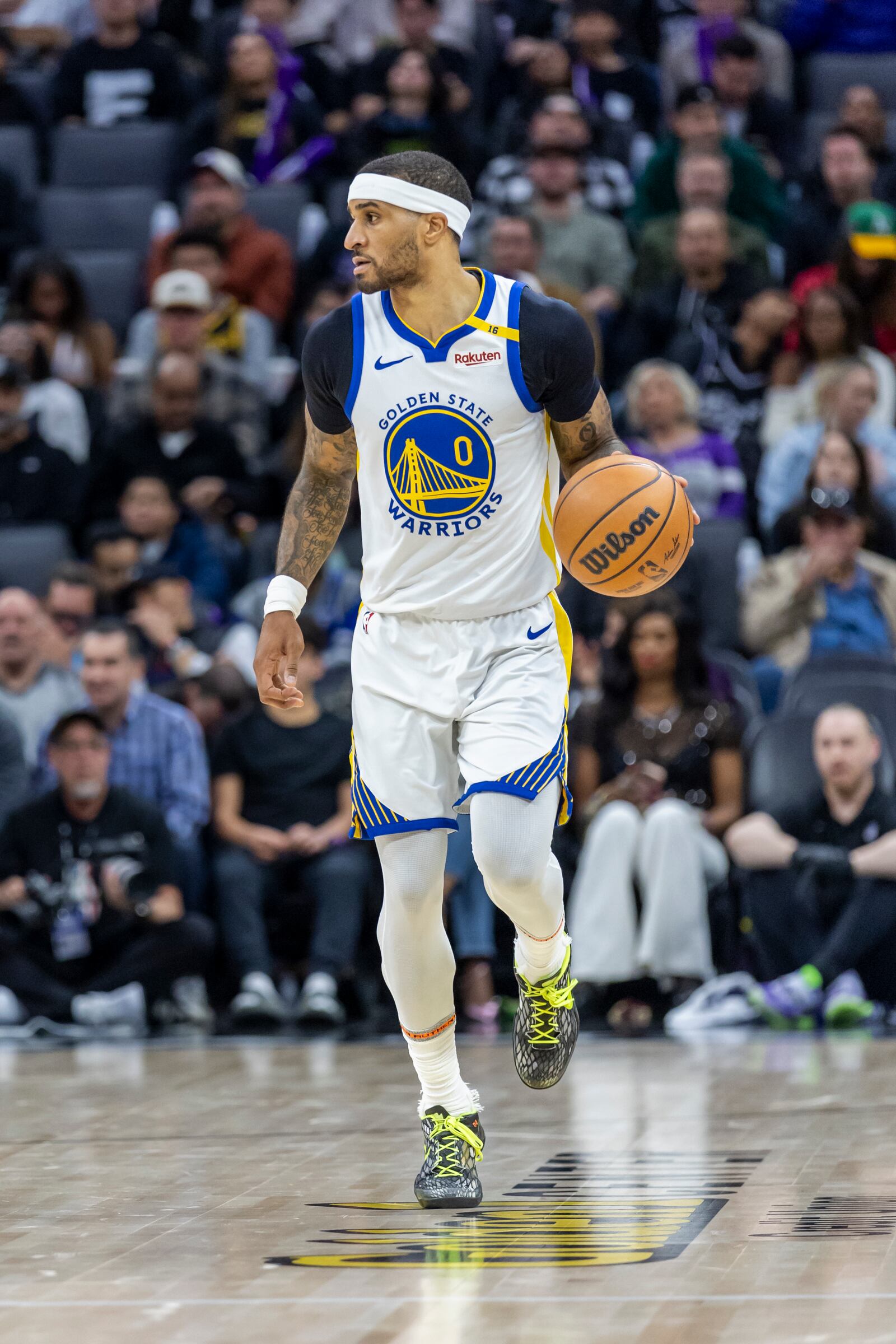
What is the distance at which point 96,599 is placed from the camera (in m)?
10.5

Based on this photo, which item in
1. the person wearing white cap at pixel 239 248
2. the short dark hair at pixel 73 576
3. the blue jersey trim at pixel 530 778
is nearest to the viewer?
the blue jersey trim at pixel 530 778

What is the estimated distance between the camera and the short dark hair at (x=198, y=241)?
39.3ft

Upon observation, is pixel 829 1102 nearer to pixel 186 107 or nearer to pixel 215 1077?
pixel 215 1077

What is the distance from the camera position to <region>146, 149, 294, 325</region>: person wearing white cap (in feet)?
39.9

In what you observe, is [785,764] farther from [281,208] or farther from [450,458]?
[281,208]

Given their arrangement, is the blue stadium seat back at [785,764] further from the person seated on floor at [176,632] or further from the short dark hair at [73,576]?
the short dark hair at [73,576]

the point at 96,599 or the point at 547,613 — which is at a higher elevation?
the point at 547,613

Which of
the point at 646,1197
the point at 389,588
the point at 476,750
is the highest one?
the point at 389,588

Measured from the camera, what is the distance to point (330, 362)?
15.3ft

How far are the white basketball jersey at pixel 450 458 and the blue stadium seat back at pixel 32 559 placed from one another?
6.32 m

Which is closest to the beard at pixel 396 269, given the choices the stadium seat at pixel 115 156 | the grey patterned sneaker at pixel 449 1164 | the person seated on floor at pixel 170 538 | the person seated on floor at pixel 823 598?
the grey patterned sneaker at pixel 449 1164

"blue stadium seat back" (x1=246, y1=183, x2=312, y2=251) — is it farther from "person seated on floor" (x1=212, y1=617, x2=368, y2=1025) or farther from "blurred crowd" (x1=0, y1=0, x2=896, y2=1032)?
"person seated on floor" (x1=212, y1=617, x2=368, y2=1025)

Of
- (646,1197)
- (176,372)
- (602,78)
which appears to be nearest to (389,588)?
(646,1197)

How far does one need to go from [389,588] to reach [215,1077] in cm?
287
